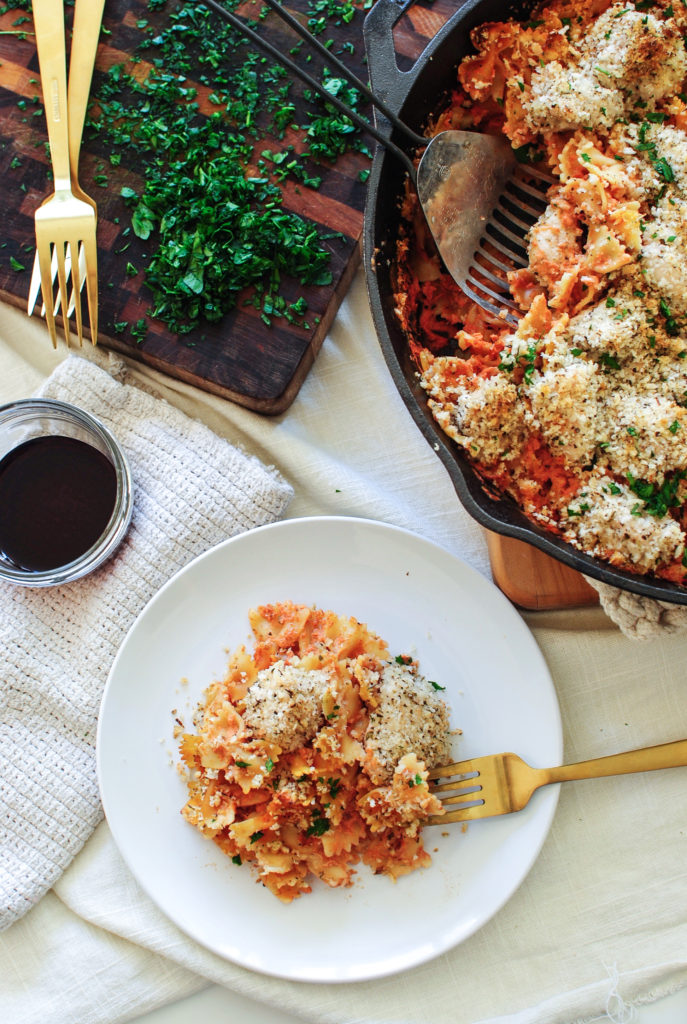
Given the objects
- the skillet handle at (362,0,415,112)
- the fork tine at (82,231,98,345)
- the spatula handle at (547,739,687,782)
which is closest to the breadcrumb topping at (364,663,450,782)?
the spatula handle at (547,739,687,782)

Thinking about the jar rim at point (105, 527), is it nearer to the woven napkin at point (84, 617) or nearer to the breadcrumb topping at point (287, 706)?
the woven napkin at point (84, 617)

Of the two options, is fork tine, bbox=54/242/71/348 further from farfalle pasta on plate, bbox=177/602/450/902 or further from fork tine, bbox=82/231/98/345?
farfalle pasta on plate, bbox=177/602/450/902

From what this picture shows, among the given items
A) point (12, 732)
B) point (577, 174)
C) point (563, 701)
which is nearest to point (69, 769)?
point (12, 732)

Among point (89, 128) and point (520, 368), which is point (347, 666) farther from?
point (89, 128)

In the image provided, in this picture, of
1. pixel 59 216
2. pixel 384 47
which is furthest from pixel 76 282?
pixel 384 47

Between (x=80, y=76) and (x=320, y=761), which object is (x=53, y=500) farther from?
(x=80, y=76)
